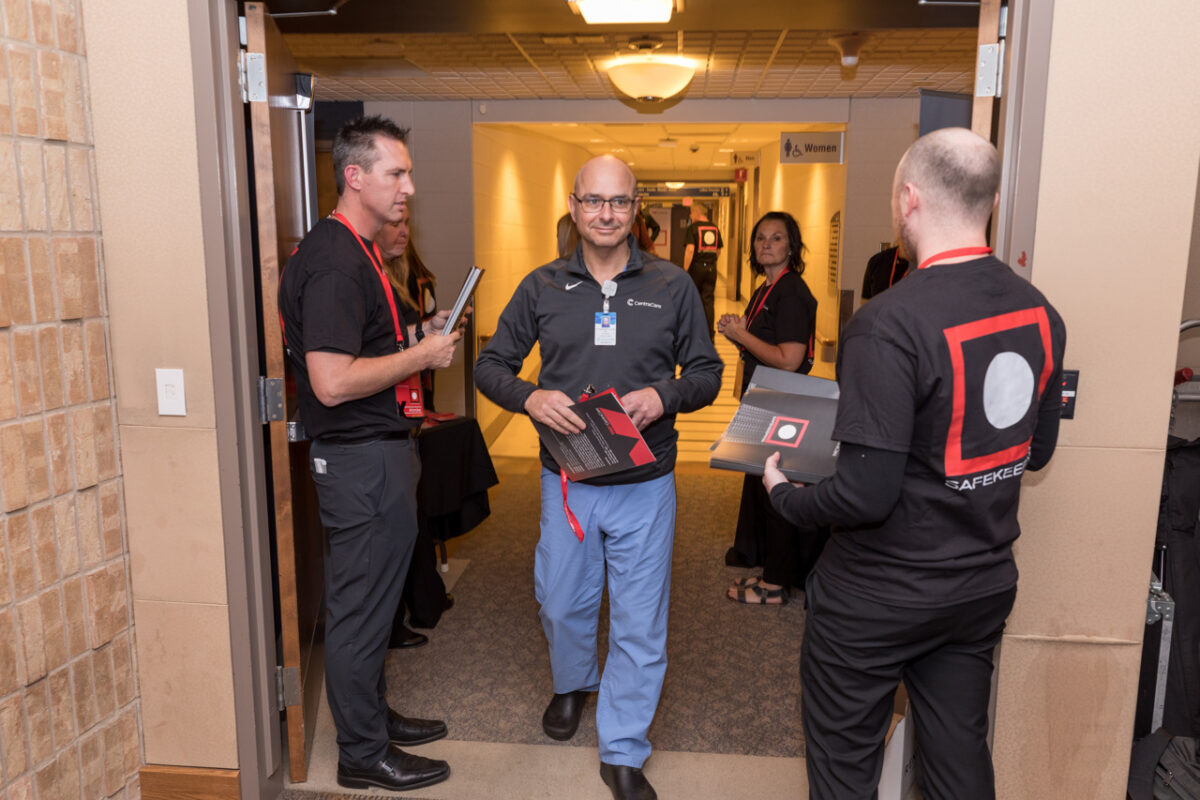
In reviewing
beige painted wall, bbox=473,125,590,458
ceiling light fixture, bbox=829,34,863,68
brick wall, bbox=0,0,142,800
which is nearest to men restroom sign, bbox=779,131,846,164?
ceiling light fixture, bbox=829,34,863,68

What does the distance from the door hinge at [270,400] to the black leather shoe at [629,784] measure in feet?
4.27

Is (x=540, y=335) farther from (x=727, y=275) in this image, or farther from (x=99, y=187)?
(x=727, y=275)

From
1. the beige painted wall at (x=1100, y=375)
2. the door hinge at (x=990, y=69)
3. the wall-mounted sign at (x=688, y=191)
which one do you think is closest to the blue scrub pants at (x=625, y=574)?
the beige painted wall at (x=1100, y=375)

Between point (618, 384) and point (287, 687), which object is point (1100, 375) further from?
point (287, 687)

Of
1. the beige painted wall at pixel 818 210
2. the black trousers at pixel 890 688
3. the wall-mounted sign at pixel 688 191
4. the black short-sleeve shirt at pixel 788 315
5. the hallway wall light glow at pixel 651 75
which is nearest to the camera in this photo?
the black trousers at pixel 890 688

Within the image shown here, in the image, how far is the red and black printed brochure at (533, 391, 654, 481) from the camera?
6.63 feet

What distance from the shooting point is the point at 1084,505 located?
2004 millimetres

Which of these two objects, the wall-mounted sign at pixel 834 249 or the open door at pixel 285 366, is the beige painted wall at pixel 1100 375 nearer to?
the open door at pixel 285 366

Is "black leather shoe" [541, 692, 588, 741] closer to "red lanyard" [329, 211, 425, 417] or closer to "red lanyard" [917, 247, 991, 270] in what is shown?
"red lanyard" [329, 211, 425, 417]

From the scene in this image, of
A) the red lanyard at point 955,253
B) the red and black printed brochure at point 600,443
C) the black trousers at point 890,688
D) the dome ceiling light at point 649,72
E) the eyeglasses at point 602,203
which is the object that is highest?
the dome ceiling light at point 649,72

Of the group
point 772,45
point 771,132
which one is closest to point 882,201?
point 772,45

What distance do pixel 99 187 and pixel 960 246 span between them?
193 centimetres

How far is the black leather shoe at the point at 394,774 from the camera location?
237 cm

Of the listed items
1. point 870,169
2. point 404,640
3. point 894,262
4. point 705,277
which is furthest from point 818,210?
point 404,640
